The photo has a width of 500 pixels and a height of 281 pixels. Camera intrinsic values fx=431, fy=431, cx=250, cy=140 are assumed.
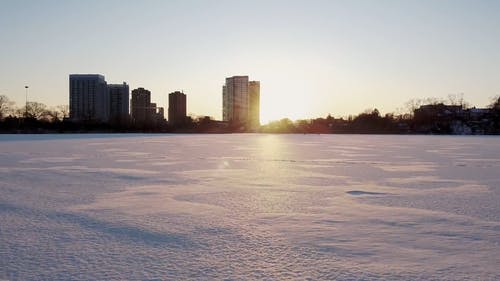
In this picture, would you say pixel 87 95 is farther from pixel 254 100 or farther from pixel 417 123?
pixel 417 123

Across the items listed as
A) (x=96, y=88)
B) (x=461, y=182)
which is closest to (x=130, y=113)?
(x=96, y=88)

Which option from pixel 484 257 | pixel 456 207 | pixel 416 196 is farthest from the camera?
pixel 416 196

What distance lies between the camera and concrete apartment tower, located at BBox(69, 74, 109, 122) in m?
130

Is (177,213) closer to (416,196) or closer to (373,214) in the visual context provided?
(373,214)

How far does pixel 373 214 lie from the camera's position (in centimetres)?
572

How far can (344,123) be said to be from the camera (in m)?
108

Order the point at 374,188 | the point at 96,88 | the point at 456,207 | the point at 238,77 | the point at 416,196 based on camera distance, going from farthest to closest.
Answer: the point at 238,77
the point at 96,88
the point at 374,188
the point at 416,196
the point at 456,207

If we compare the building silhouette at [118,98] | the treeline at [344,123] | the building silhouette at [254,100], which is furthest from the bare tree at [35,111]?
the building silhouette at [254,100]

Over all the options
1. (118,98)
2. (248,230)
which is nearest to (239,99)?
(118,98)

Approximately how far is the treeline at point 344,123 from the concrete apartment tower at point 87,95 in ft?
78.6

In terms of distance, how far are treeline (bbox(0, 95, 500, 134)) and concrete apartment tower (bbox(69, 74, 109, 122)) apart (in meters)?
24.0

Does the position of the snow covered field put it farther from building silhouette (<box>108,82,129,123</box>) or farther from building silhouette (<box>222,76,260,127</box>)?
building silhouette (<box>222,76,260,127</box>)

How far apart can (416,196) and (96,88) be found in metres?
135

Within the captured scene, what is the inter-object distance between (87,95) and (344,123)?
77247 mm
